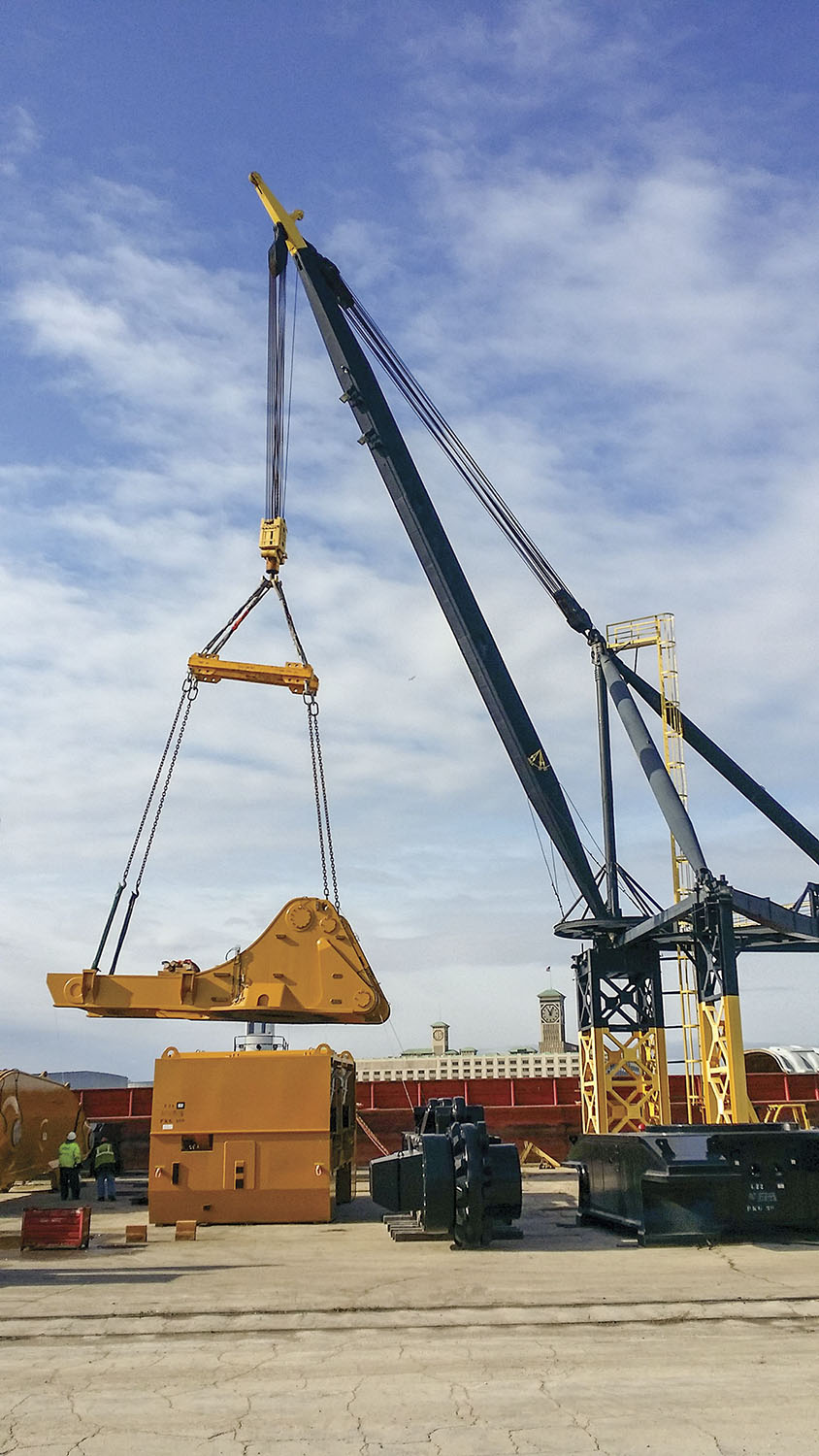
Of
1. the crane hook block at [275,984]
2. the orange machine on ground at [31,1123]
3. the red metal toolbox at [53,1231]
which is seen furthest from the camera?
the crane hook block at [275,984]

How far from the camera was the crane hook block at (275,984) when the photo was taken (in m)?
16.4

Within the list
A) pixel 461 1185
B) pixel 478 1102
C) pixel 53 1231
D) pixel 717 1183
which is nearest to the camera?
pixel 717 1183

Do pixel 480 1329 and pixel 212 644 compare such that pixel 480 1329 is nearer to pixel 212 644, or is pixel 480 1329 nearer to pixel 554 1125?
pixel 212 644

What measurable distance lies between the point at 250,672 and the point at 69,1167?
28.5 ft

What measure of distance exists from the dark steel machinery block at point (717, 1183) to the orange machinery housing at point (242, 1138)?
4037mm

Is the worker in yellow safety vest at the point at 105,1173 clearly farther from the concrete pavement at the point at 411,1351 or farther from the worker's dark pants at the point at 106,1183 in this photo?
the concrete pavement at the point at 411,1351

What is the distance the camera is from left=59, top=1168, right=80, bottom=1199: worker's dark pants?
17.6 metres

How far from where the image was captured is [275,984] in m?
16.4

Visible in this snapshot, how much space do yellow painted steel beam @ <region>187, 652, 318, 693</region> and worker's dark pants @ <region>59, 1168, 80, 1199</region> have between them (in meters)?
8.42

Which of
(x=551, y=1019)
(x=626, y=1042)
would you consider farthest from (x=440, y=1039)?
(x=626, y=1042)

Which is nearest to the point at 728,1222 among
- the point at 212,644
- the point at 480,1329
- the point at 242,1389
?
the point at 480,1329

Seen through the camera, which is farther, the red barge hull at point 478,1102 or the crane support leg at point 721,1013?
the red barge hull at point 478,1102

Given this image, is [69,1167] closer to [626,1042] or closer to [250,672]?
[250,672]

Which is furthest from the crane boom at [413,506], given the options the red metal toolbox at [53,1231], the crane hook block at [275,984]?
the red metal toolbox at [53,1231]
